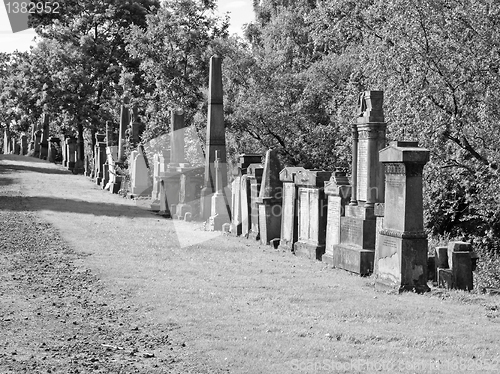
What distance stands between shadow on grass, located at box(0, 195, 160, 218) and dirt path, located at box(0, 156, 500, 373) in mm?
6571

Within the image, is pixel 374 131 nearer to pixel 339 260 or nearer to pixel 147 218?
pixel 339 260

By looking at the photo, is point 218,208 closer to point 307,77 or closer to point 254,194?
point 254,194

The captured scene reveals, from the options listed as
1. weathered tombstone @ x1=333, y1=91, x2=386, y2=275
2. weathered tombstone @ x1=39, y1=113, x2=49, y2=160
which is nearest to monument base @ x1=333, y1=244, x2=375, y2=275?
weathered tombstone @ x1=333, y1=91, x2=386, y2=275

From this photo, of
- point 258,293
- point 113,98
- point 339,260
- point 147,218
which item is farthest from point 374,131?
point 113,98

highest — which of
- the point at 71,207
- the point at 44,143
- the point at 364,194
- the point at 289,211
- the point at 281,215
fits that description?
the point at 44,143

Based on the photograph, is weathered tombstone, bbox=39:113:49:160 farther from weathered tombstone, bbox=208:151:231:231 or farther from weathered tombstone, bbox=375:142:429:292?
weathered tombstone, bbox=375:142:429:292

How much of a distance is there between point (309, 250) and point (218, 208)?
590 centimetres

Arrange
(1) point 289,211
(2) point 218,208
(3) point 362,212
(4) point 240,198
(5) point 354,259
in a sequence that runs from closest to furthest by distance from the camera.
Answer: (5) point 354,259
(3) point 362,212
(1) point 289,211
(4) point 240,198
(2) point 218,208

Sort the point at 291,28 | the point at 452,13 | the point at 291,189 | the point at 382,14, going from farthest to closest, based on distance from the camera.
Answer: the point at 291,28
the point at 382,14
the point at 452,13
the point at 291,189

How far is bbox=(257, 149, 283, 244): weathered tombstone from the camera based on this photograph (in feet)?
52.8

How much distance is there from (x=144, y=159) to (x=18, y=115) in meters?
29.9

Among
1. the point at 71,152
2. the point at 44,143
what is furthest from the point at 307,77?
the point at 44,143

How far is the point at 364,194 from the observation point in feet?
42.4

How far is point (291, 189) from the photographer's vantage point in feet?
49.8
